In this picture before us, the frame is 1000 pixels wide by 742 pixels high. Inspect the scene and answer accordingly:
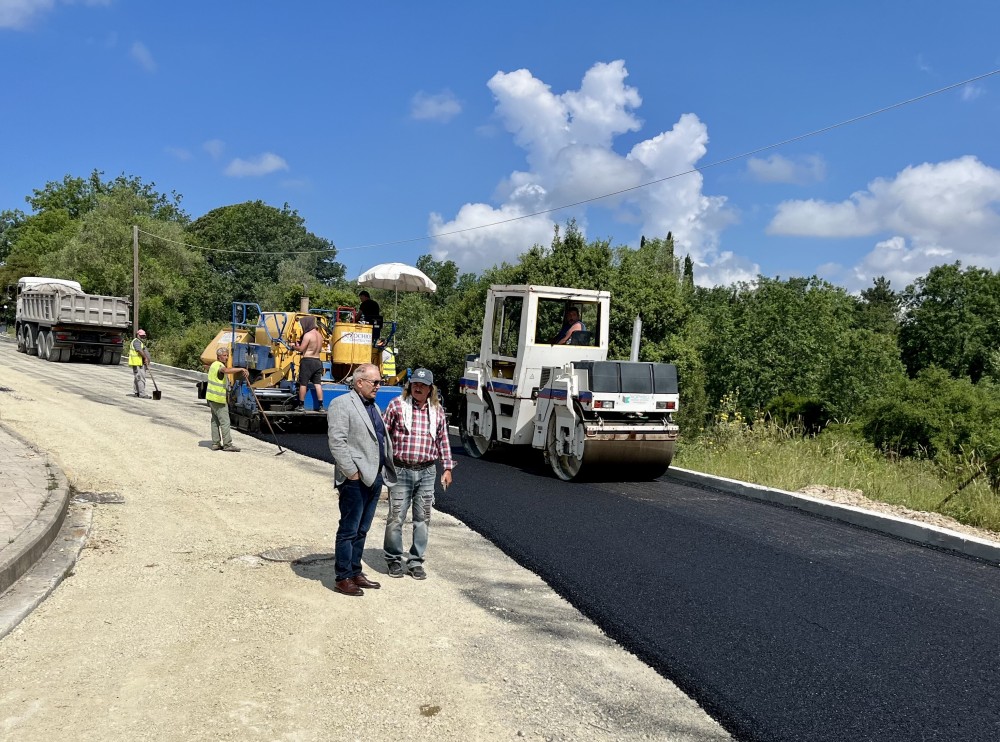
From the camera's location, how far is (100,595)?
5543mm

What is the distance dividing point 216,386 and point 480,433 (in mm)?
3749

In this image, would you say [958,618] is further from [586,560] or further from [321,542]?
[321,542]

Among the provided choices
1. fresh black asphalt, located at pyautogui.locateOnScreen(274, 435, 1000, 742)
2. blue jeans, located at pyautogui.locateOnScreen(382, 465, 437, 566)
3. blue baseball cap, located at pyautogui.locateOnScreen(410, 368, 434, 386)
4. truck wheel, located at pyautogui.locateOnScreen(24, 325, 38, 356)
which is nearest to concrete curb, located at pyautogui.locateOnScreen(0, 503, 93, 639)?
blue jeans, located at pyautogui.locateOnScreen(382, 465, 437, 566)

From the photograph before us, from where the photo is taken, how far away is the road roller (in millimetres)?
10070

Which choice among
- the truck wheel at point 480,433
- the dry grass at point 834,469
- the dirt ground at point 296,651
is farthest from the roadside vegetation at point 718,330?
the dirt ground at point 296,651

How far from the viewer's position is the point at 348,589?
5695 mm

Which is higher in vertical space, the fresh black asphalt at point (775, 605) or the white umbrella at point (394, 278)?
the white umbrella at point (394, 278)

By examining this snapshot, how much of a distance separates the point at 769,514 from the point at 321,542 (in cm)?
461

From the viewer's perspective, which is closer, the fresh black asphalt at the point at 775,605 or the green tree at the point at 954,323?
the fresh black asphalt at the point at 775,605

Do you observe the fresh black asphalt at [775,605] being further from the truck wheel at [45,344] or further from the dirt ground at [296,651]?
the truck wheel at [45,344]

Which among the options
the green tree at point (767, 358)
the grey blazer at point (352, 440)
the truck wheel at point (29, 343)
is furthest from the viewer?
the green tree at point (767, 358)

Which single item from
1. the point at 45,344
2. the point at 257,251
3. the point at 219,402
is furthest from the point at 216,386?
the point at 257,251

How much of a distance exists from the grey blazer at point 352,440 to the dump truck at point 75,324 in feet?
88.2

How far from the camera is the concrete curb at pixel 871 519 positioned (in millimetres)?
7367
